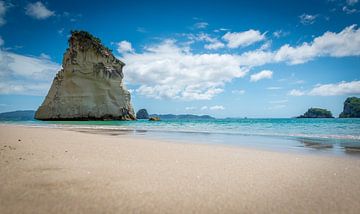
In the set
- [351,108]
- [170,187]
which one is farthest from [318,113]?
[170,187]

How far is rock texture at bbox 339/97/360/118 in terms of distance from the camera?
106m

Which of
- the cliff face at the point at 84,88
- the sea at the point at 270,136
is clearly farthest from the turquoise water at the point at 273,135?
the cliff face at the point at 84,88

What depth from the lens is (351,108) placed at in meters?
109

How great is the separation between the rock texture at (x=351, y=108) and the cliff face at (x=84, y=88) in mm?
108649

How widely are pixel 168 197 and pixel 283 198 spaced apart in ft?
5.34

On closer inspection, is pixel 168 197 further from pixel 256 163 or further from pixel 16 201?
pixel 256 163

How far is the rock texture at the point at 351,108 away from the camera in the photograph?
10556 centimetres

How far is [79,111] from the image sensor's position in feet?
184

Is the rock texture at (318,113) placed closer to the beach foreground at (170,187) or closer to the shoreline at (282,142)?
the shoreline at (282,142)

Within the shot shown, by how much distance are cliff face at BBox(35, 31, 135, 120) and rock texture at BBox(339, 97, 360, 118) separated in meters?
109

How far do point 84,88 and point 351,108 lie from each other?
4753 inches

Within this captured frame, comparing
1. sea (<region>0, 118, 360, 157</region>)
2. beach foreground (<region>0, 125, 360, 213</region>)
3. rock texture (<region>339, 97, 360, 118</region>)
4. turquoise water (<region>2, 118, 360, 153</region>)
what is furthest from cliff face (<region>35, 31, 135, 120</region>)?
rock texture (<region>339, 97, 360, 118</region>)

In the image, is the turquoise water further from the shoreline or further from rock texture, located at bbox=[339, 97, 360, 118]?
rock texture, located at bbox=[339, 97, 360, 118]

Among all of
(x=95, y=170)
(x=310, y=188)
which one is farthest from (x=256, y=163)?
(x=95, y=170)
